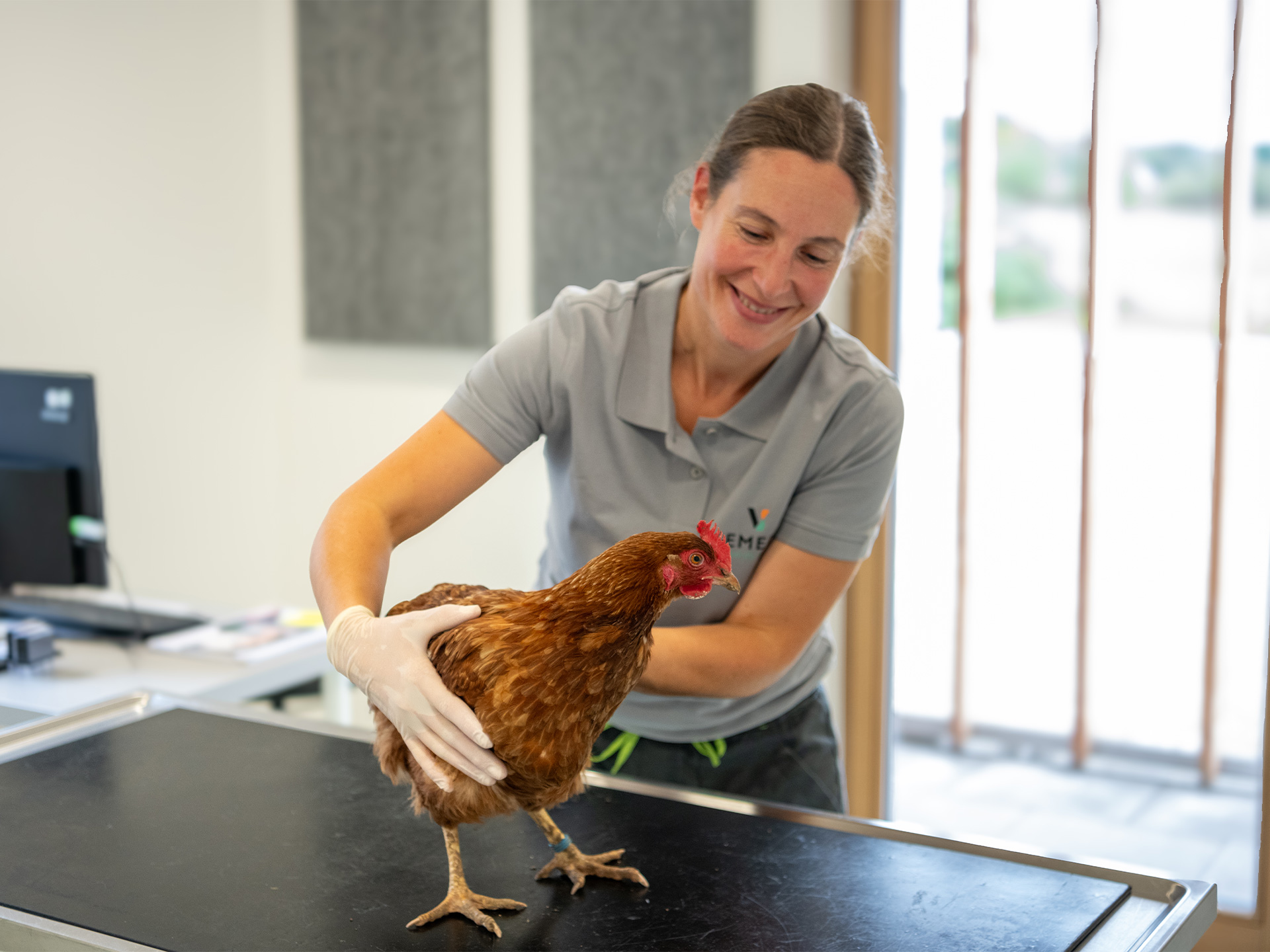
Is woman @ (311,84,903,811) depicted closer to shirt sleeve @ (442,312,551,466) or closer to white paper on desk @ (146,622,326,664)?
shirt sleeve @ (442,312,551,466)

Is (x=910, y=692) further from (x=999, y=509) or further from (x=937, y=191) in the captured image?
(x=937, y=191)

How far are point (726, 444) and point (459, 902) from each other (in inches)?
27.8

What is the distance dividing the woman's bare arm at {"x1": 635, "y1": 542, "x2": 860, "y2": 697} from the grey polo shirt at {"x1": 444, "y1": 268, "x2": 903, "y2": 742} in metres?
0.03

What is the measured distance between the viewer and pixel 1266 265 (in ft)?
9.36

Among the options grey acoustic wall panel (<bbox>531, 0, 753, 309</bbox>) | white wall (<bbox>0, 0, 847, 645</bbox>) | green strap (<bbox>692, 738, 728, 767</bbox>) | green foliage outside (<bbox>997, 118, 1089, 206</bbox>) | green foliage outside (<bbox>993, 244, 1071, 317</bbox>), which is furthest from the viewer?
white wall (<bbox>0, 0, 847, 645</bbox>)

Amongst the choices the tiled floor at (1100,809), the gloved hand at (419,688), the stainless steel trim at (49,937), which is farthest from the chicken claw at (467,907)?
the tiled floor at (1100,809)

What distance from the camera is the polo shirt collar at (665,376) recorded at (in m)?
1.55

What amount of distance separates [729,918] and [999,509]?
2.57 m

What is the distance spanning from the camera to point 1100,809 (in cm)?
340

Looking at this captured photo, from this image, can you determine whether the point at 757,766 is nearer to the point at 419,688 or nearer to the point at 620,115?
the point at 419,688

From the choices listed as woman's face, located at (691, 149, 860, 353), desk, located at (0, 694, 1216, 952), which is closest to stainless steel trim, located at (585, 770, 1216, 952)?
desk, located at (0, 694, 1216, 952)

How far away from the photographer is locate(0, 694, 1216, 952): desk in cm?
112

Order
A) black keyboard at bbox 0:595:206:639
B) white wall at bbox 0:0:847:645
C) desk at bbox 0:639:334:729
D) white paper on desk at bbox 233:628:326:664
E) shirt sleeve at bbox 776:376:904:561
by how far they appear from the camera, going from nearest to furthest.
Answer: shirt sleeve at bbox 776:376:904:561
desk at bbox 0:639:334:729
white paper on desk at bbox 233:628:326:664
black keyboard at bbox 0:595:206:639
white wall at bbox 0:0:847:645

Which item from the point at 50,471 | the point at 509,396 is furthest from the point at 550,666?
the point at 50,471
